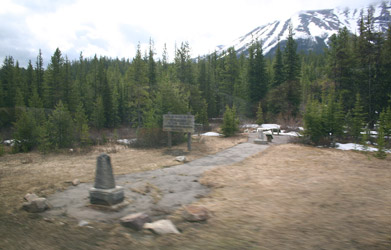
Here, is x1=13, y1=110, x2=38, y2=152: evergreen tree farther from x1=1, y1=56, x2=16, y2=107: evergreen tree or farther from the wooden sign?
x1=1, y1=56, x2=16, y2=107: evergreen tree

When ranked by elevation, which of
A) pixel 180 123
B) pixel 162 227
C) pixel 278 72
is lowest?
pixel 162 227

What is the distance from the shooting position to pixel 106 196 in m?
5.41

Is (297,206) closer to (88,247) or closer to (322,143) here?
(88,247)

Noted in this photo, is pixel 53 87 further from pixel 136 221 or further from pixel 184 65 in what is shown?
pixel 136 221

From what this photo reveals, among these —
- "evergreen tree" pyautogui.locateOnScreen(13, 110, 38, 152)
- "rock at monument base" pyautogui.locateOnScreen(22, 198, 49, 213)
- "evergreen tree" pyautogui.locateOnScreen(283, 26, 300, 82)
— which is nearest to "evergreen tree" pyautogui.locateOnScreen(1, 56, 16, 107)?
"evergreen tree" pyautogui.locateOnScreen(13, 110, 38, 152)

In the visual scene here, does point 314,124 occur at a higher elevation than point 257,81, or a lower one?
lower

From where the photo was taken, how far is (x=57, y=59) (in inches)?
1928

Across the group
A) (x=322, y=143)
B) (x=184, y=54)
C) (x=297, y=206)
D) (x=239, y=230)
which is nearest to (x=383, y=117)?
(x=322, y=143)

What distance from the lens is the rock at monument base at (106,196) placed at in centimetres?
542

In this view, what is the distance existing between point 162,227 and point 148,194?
2.30 m

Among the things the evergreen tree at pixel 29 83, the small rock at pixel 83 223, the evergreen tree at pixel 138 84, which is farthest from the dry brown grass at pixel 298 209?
the evergreen tree at pixel 29 83

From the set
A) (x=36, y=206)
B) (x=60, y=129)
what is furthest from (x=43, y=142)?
(x=36, y=206)

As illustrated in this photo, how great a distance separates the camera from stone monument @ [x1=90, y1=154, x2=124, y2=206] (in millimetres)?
5440

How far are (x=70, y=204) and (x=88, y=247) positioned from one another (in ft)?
7.82
